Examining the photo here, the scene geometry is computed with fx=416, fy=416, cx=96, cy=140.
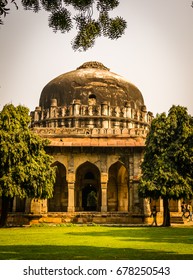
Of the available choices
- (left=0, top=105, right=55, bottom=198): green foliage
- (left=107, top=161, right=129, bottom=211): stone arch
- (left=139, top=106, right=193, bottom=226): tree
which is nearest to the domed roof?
(left=107, top=161, right=129, bottom=211): stone arch

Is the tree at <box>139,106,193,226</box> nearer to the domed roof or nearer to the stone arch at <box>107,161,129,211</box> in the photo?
the stone arch at <box>107,161,129,211</box>

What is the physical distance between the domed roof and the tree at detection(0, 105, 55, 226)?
403 inches

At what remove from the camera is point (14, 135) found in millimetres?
17938

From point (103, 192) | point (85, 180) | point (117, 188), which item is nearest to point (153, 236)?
point (103, 192)

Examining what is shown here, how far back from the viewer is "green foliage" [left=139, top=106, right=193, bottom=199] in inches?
724

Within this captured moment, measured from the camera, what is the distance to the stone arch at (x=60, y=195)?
25.4 meters

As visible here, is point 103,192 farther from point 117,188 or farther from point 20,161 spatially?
point 20,161

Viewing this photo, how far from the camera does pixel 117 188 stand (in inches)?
1032

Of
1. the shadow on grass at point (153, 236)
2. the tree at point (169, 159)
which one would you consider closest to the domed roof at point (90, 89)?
the tree at point (169, 159)

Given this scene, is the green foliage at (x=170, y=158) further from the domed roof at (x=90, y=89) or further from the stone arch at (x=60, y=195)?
the domed roof at (x=90, y=89)

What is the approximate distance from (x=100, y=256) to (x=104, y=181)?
52.9ft

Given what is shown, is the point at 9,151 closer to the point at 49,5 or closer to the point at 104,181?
the point at 104,181

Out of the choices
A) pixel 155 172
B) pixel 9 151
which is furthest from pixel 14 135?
pixel 155 172

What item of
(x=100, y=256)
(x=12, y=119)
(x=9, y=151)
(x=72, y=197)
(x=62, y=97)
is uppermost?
(x=62, y=97)
